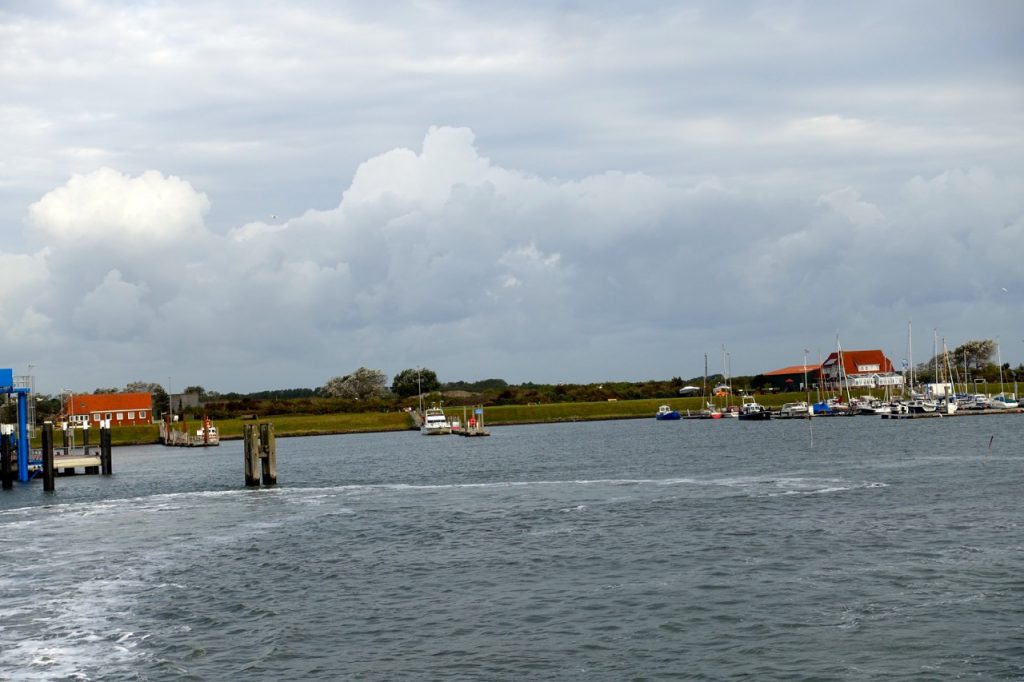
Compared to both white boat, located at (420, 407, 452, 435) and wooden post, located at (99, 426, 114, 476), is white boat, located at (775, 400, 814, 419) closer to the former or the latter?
white boat, located at (420, 407, 452, 435)

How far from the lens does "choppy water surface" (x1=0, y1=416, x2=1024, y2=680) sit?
21.7 metres

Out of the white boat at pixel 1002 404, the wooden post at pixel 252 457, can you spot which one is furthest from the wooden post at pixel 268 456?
the white boat at pixel 1002 404

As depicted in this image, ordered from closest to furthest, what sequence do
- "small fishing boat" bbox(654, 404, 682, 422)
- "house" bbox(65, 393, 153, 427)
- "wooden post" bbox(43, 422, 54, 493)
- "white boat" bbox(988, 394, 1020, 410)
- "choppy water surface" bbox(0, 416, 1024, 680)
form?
1. "choppy water surface" bbox(0, 416, 1024, 680)
2. "wooden post" bbox(43, 422, 54, 493)
3. "white boat" bbox(988, 394, 1020, 410)
4. "small fishing boat" bbox(654, 404, 682, 422)
5. "house" bbox(65, 393, 153, 427)

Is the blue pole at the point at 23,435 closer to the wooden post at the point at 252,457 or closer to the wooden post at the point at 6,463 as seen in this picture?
the wooden post at the point at 6,463

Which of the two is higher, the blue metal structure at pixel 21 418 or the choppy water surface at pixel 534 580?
the blue metal structure at pixel 21 418

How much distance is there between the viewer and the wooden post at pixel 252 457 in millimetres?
63594

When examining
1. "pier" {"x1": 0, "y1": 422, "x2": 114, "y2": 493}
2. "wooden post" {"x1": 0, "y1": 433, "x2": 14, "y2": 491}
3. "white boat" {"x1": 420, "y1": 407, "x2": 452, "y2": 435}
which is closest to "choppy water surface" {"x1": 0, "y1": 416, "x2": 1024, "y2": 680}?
"pier" {"x1": 0, "y1": 422, "x2": 114, "y2": 493}

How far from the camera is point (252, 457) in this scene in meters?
63.9

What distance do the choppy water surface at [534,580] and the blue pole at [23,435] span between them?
12.4 metres

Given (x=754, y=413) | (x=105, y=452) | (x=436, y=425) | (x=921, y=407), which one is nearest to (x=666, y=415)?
(x=754, y=413)

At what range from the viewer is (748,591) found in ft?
89.2

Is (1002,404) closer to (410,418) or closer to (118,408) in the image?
(410,418)

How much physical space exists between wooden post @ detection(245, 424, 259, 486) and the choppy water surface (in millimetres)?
3285

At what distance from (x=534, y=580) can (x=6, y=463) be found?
5375cm
